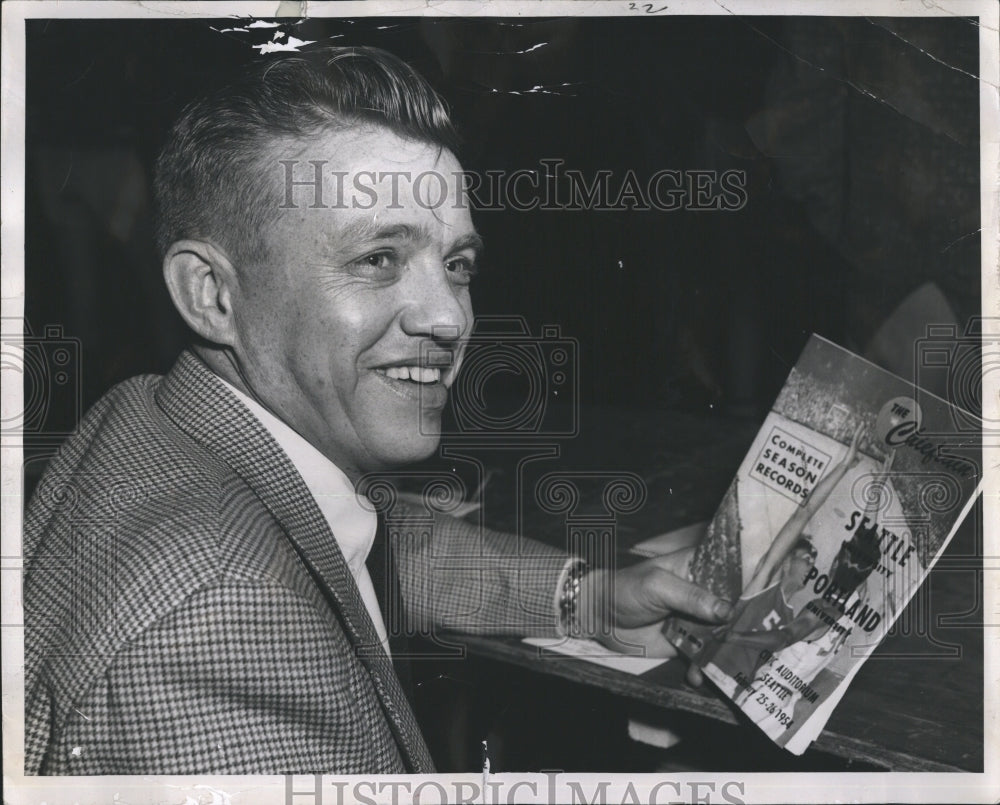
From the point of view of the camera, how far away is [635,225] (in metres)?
2.15

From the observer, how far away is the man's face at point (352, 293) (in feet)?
6.43

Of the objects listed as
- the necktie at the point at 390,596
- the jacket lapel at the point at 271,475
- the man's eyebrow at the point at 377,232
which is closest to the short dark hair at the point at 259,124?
the man's eyebrow at the point at 377,232

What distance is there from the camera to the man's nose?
199 centimetres

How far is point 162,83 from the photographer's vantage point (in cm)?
205

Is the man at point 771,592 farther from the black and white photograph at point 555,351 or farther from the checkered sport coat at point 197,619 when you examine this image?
the checkered sport coat at point 197,619

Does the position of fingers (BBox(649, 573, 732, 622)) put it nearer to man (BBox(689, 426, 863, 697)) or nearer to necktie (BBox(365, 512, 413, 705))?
man (BBox(689, 426, 863, 697))

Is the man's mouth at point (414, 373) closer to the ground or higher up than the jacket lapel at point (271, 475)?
higher up

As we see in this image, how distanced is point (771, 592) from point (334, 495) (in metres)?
0.89

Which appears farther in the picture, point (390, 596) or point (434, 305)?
point (390, 596)

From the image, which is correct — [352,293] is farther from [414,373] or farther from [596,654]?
[596,654]

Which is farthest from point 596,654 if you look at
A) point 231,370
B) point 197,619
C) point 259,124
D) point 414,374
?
point 259,124

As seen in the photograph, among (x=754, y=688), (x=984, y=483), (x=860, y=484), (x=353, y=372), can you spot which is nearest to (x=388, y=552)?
(x=353, y=372)

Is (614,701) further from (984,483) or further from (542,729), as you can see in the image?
(984,483)

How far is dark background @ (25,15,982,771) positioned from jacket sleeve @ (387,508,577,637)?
8 centimetres
